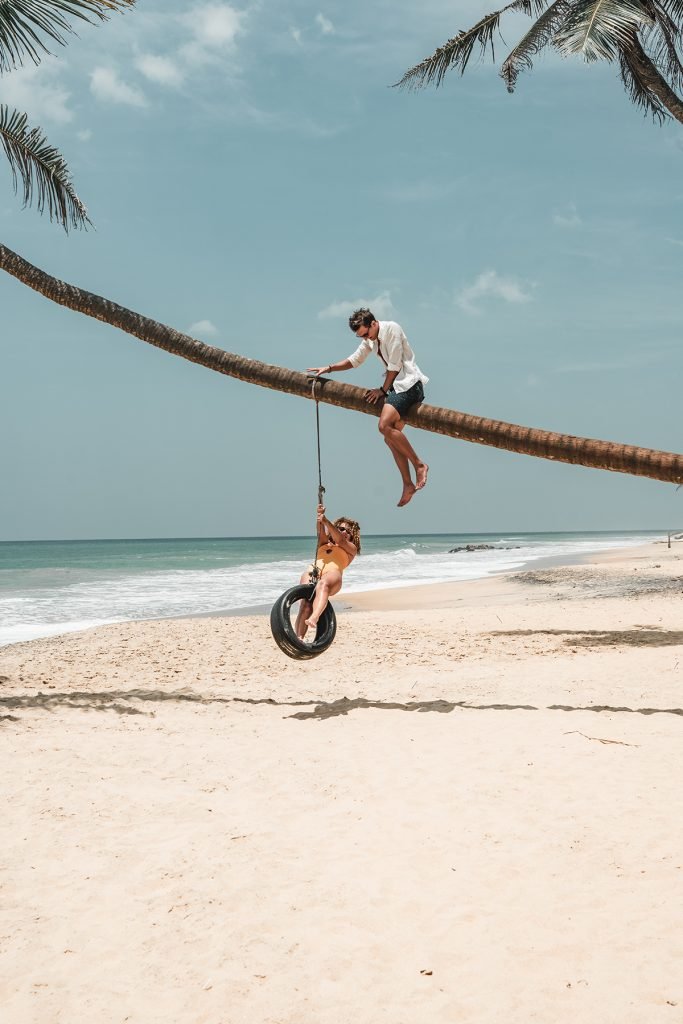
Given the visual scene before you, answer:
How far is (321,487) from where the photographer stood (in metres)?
8.04

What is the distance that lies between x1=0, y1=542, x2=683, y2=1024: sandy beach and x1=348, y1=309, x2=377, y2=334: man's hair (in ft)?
13.2

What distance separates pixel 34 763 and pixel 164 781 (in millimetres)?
1341

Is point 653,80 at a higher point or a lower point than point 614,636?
higher

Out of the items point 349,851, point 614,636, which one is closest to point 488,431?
point 349,851

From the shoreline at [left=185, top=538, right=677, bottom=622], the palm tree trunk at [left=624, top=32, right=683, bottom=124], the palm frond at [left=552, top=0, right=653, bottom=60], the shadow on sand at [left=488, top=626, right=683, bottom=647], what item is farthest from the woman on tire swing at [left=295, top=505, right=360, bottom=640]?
the shoreline at [left=185, top=538, right=677, bottom=622]

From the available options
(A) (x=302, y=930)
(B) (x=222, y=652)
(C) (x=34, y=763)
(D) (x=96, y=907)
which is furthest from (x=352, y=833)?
(B) (x=222, y=652)

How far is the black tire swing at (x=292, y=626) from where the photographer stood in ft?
24.8

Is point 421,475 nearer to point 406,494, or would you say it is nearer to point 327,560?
point 406,494

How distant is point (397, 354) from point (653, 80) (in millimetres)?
10780

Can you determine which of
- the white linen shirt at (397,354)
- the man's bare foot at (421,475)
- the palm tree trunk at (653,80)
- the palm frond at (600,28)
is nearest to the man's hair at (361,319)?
the white linen shirt at (397,354)

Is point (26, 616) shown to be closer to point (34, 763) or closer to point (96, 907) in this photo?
point (34, 763)

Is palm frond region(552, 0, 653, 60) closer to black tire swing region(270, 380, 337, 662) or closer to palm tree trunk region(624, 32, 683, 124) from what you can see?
palm tree trunk region(624, 32, 683, 124)

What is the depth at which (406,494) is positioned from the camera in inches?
313

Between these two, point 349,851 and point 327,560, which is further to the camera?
point 327,560
